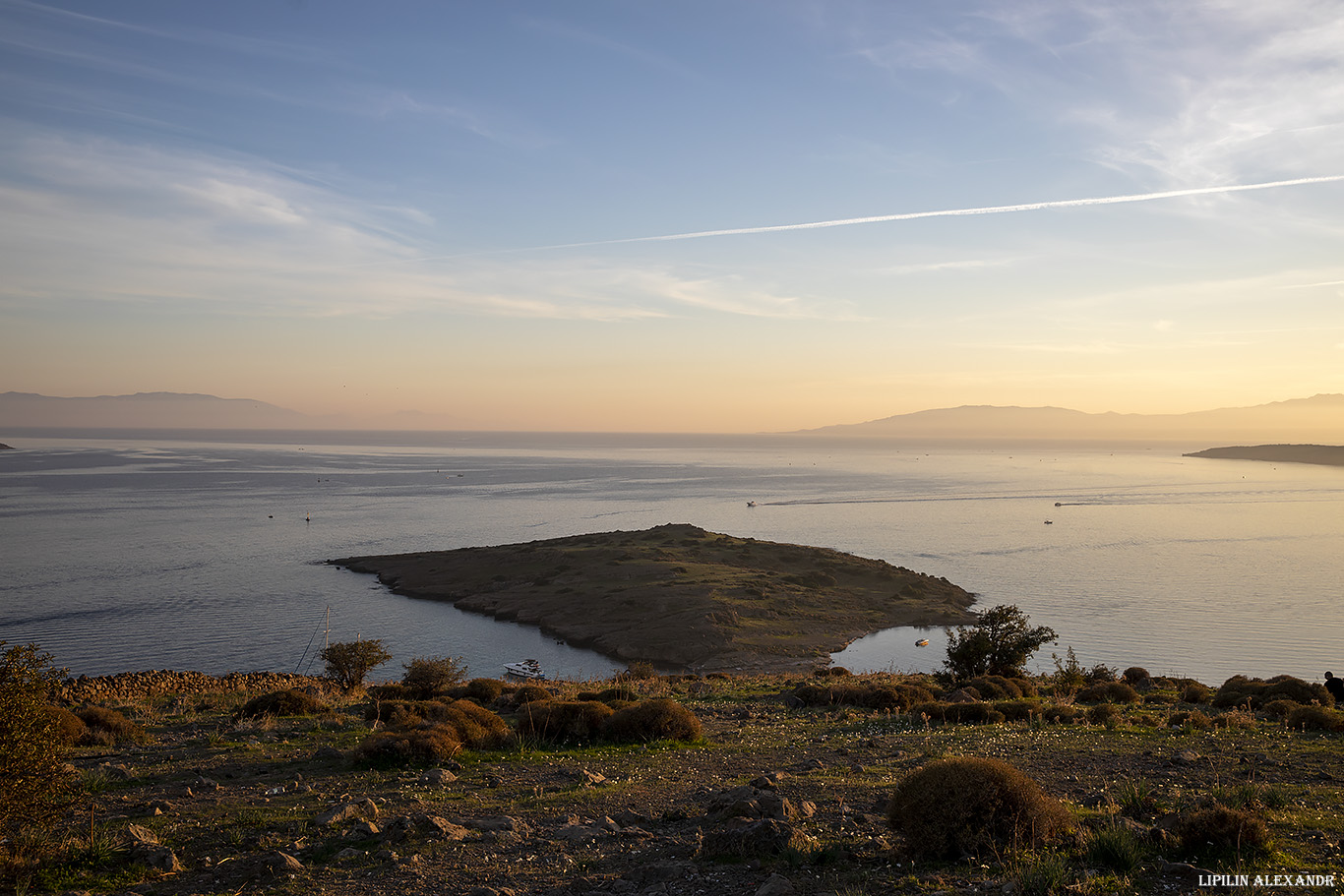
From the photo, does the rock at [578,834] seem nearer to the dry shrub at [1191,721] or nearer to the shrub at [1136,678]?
the dry shrub at [1191,721]

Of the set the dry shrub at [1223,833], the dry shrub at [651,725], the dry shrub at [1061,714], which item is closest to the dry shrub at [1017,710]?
the dry shrub at [1061,714]

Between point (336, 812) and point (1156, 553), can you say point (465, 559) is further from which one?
point (1156, 553)

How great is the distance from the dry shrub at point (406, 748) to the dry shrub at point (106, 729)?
5978 mm

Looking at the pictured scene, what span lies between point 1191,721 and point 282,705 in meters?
22.2

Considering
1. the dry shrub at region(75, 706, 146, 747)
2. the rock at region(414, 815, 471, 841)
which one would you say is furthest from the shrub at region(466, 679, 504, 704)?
the rock at region(414, 815, 471, 841)

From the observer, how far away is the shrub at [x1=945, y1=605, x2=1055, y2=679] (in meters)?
34.8

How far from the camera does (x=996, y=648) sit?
35.1 metres

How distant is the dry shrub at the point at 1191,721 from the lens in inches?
723

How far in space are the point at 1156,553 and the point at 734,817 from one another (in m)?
102

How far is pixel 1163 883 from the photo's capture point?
24.6 ft

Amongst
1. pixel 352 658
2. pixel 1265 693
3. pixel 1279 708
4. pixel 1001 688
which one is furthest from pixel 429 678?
pixel 1265 693

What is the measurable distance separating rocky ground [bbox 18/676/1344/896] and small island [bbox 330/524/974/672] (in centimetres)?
3314

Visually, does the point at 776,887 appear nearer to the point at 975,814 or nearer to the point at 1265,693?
the point at 975,814

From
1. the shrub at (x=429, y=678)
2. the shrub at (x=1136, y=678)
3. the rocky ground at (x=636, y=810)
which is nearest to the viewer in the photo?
the rocky ground at (x=636, y=810)
